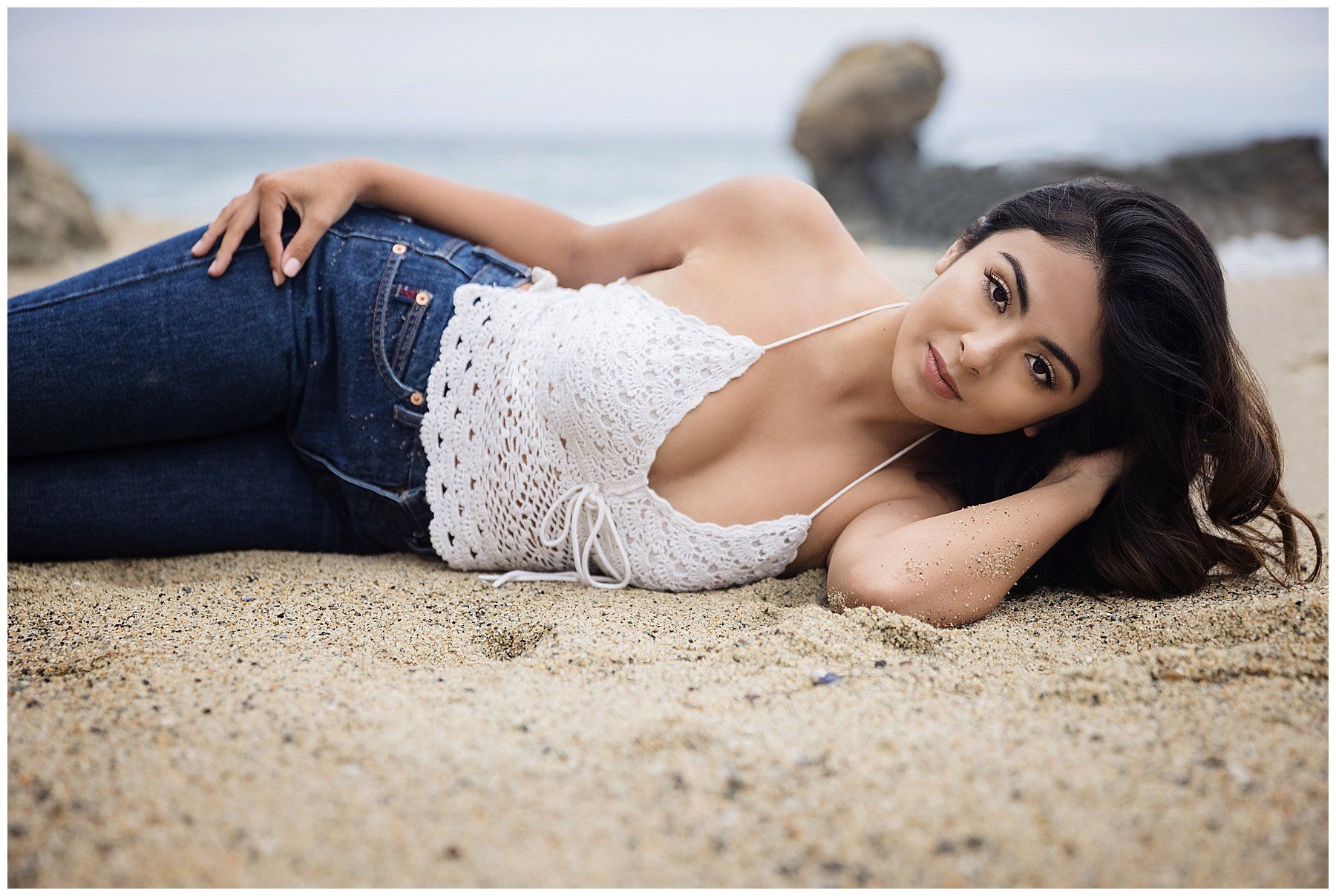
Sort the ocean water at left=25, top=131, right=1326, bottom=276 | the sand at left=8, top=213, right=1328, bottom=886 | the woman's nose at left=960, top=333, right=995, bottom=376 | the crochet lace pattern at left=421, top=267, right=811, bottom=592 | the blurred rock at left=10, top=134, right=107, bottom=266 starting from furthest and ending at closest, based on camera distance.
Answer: the ocean water at left=25, top=131, right=1326, bottom=276 < the blurred rock at left=10, top=134, right=107, bottom=266 < the crochet lace pattern at left=421, top=267, right=811, bottom=592 < the woman's nose at left=960, top=333, right=995, bottom=376 < the sand at left=8, top=213, right=1328, bottom=886

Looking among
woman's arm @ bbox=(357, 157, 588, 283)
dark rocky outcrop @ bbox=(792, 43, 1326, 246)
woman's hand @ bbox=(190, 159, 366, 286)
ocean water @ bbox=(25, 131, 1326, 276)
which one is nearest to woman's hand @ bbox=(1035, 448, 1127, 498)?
woman's arm @ bbox=(357, 157, 588, 283)

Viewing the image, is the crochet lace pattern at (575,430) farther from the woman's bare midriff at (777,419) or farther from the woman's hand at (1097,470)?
the woman's hand at (1097,470)

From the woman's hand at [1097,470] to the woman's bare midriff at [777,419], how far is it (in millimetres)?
334

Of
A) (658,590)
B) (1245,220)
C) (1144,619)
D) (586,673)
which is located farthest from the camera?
(1245,220)

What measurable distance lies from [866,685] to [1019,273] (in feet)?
2.84

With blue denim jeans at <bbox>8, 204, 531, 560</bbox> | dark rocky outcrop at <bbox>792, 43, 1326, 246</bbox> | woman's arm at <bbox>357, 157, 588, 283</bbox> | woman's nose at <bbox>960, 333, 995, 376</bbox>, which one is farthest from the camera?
dark rocky outcrop at <bbox>792, 43, 1326, 246</bbox>

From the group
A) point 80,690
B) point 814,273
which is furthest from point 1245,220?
point 80,690

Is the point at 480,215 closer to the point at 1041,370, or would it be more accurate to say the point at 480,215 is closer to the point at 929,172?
the point at 1041,370

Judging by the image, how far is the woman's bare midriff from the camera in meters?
1.87

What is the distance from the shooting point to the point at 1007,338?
1678mm

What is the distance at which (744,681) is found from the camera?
1399 millimetres

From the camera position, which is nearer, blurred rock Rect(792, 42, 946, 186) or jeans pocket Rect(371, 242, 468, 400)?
jeans pocket Rect(371, 242, 468, 400)

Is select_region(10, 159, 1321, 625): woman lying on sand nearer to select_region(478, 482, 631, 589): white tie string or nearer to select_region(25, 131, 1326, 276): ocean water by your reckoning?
select_region(478, 482, 631, 589): white tie string

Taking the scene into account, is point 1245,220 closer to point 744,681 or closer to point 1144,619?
point 1144,619
